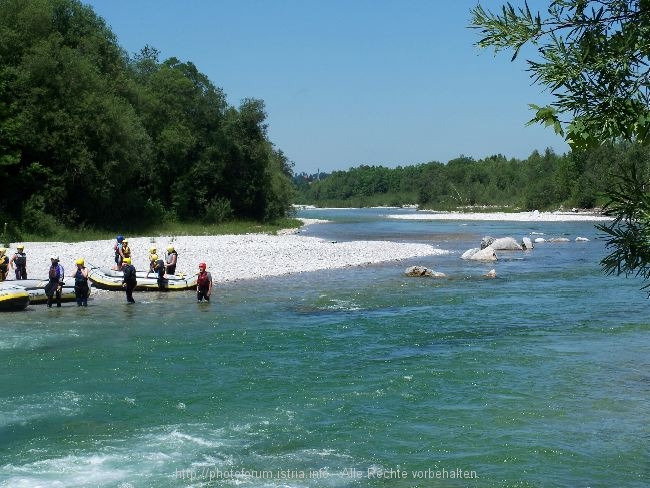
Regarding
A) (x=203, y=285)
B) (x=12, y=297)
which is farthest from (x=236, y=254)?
(x=12, y=297)

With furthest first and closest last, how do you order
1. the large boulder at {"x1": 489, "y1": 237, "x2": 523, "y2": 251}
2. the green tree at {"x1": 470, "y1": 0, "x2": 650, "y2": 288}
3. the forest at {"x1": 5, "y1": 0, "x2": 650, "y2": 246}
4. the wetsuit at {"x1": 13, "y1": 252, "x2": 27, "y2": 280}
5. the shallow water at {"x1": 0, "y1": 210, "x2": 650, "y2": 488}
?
the large boulder at {"x1": 489, "y1": 237, "x2": 523, "y2": 251} → the forest at {"x1": 5, "y1": 0, "x2": 650, "y2": 246} → the wetsuit at {"x1": 13, "y1": 252, "x2": 27, "y2": 280} → the shallow water at {"x1": 0, "y1": 210, "x2": 650, "y2": 488} → the green tree at {"x1": 470, "y1": 0, "x2": 650, "y2": 288}

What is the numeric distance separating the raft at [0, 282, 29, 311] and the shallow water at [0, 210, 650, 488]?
368mm

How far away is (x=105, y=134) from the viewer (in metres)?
51.1

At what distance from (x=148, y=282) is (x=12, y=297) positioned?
6160mm

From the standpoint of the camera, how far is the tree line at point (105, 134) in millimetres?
48500

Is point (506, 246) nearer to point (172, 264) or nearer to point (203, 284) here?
point (172, 264)

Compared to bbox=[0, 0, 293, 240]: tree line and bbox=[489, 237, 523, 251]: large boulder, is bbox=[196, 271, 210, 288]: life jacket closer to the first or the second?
bbox=[0, 0, 293, 240]: tree line

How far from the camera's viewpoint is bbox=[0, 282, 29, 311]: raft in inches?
931

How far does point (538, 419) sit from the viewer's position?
13.2 meters

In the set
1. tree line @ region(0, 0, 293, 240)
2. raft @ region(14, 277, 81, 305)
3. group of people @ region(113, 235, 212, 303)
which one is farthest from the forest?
raft @ region(14, 277, 81, 305)

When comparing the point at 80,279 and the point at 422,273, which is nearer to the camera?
the point at 80,279

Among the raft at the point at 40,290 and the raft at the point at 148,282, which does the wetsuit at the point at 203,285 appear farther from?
the raft at the point at 40,290

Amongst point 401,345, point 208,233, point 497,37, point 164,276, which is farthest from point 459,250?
point 497,37

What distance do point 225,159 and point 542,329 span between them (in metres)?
53.3
